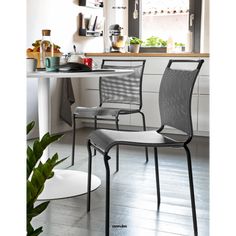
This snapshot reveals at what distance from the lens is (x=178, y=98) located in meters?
2.23

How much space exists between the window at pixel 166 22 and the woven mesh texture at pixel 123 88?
1.92 metres

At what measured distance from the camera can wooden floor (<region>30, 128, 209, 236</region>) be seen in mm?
2289

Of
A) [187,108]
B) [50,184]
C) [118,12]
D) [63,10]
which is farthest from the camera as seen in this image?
[118,12]

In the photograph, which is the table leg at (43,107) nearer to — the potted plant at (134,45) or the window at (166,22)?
the potted plant at (134,45)

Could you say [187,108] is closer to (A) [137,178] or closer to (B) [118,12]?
(A) [137,178]

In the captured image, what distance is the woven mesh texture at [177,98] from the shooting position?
2.13 metres

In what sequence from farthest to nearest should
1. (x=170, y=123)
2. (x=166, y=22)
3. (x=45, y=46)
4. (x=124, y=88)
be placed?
1. (x=166, y=22)
2. (x=124, y=88)
3. (x=45, y=46)
4. (x=170, y=123)

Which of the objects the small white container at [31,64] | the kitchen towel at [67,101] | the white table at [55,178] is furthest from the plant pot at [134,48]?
the small white container at [31,64]

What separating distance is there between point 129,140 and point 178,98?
0.31 metres

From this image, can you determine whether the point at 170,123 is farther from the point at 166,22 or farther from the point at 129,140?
the point at 166,22

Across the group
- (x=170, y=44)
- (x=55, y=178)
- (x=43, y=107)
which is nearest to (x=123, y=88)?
(x=43, y=107)
